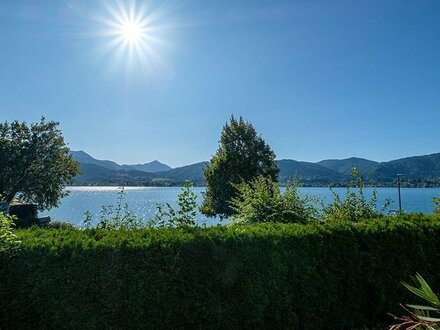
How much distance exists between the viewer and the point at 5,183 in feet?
102

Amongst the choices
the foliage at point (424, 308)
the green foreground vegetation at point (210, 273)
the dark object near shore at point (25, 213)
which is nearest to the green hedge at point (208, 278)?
the green foreground vegetation at point (210, 273)

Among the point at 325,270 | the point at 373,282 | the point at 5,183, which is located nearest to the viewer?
the point at 325,270

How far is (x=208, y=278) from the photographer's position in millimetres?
4773

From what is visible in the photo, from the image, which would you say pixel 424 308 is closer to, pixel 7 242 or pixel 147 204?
pixel 7 242

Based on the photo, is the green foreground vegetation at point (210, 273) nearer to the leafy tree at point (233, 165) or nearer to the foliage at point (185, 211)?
the foliage at point (185, 211)

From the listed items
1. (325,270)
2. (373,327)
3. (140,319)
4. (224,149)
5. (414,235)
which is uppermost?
(224,149)

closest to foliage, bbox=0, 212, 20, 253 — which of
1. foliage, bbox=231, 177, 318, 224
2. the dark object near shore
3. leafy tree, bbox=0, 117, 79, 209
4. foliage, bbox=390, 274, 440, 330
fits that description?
foliage, bbox=390, 274, 440, 330

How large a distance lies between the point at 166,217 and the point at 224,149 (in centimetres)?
2380

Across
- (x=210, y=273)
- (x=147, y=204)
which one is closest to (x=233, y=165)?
(x=147, y=204)

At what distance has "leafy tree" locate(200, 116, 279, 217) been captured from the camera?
96.9 feet

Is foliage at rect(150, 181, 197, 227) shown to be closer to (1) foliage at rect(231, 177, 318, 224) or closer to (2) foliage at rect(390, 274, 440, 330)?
(1) foliage at rect(231, 177, 318, 224)

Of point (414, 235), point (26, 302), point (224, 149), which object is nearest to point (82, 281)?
point (26, 302)

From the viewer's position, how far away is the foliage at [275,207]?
849cm

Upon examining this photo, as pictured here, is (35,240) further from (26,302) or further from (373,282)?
(373,282)
